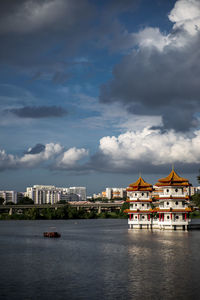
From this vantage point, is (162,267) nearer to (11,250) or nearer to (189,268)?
(189,268)

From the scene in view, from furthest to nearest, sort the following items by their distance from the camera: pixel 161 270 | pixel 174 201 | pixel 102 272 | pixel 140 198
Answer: pixel 140 198
pixel 174 201
pixel 161 270
pixel 102 272

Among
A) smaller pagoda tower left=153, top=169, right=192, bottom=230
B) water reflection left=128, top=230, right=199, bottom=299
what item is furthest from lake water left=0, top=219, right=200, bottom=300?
smaller pagoda tower left=153, top=169, right=192, bottom=230

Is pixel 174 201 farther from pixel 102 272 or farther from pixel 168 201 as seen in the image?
pixel 102 272

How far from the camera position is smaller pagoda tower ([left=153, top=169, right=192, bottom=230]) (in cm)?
8494

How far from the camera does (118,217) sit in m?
198

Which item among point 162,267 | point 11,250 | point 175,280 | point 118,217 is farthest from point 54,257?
point 118,217

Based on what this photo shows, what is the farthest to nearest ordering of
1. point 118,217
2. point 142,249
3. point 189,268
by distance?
point 118,217 < point 142,249 < point 189,268

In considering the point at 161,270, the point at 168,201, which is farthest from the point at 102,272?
the point at 168,201

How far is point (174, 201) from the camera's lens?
85.4 metres

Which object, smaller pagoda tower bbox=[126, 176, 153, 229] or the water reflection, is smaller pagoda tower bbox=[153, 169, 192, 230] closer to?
smaller pagoda tower bbox=[126, 176, 153, 229]

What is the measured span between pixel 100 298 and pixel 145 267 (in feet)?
44.2

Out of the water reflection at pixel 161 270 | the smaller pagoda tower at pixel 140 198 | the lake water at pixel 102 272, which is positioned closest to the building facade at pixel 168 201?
the smaller pagoda tower at pixel 140 198

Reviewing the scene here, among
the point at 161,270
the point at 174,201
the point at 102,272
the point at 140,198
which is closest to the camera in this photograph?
the point at 102,272

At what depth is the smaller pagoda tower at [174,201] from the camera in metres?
84.9
